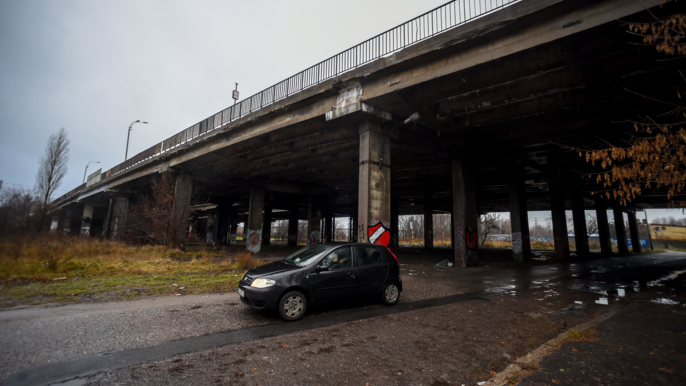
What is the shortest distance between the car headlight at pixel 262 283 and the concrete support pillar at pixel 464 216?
1362cm

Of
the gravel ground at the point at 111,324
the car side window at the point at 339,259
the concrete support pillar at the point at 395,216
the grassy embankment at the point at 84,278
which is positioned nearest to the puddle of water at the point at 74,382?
the gravel ground at the point at 111,324

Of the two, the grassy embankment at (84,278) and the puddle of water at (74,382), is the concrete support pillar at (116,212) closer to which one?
the grassy embankment at (84,278)

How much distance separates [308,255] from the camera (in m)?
6.91

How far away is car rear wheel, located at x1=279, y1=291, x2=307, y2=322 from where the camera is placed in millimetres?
5883

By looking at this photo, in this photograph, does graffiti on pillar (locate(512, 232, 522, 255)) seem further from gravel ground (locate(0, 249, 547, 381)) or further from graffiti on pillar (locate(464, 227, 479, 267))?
gravel ground (locate(0, 249, 547, 381))

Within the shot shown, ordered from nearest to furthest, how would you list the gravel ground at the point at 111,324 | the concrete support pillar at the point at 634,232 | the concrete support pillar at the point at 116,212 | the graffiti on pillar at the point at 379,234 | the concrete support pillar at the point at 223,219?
the gravel ground at the point at 111,324
the graffiti on pillar at the point at 379,234
the concrete support pillar at the point at 116,212
the concrete support pillar at the point at 634,232
the concrete support pillar at the point at 223,219

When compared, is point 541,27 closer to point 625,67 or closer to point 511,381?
point 625,67

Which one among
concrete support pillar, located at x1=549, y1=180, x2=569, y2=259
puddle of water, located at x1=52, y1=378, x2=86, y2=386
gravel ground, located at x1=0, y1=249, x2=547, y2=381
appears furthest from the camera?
concrete support pillar, located at x1=549, y1=180, x2=569, y2=259

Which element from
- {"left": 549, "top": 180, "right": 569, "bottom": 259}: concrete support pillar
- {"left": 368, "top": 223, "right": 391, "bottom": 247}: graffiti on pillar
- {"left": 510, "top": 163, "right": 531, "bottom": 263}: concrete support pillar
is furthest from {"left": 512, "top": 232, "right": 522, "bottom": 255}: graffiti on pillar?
{"left": 368, "top": 223, "right": 391, "bottom": 247}: graffiti on pillar

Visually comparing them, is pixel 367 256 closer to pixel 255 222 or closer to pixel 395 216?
pixel 255 222

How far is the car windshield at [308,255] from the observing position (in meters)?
6.58

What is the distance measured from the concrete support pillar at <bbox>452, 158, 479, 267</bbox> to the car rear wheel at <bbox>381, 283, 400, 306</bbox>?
1079cm

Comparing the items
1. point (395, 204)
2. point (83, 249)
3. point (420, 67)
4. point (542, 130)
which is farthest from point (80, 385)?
point (395, 204)

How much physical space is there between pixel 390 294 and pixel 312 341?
309 cm
